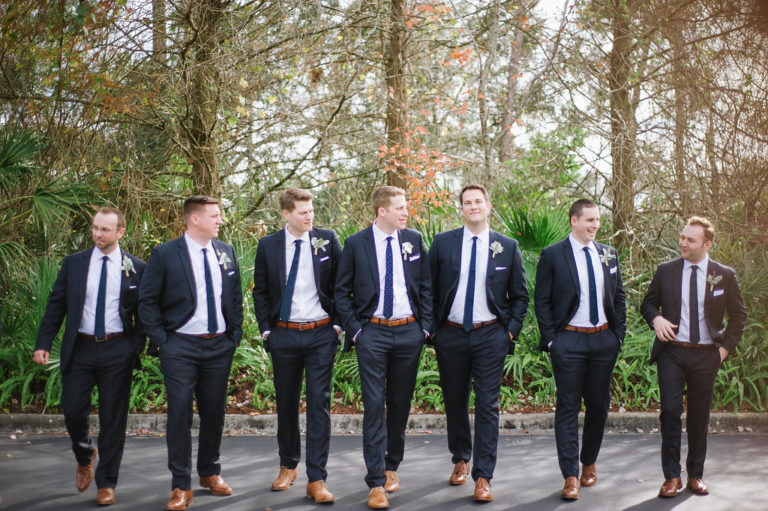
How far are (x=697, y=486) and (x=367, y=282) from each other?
3.01 metres

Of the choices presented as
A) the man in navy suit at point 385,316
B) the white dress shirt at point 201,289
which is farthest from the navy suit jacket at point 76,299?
the man in navy suit at point 385,316

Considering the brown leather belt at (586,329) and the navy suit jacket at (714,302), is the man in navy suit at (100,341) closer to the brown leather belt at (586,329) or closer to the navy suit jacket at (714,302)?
the brown leather belt at (586,329)

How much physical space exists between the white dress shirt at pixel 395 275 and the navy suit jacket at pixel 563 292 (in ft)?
3.52

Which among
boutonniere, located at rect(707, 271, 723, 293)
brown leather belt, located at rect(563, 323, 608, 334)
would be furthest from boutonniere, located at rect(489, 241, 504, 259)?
boutonniere, located at rect(707, 271, 723, 293)

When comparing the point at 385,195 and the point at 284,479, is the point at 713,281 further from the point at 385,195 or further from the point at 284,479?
the point at 284,479

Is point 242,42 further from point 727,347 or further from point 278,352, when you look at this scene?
point 727,347

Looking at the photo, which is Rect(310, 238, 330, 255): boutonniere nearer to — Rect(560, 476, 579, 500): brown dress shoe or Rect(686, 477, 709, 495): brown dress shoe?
Rect(560, 476, 579, 500): brown dress shoe

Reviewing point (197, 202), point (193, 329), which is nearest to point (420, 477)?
point (193, 329)

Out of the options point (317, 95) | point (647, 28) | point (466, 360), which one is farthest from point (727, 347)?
point (317, 95)

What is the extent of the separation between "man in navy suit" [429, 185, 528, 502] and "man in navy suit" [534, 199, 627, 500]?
27 cm

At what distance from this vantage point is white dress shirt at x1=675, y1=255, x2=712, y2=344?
18.2 ft

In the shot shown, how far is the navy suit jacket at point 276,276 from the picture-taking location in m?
5.67

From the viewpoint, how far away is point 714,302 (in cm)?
560

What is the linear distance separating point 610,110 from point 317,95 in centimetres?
494
